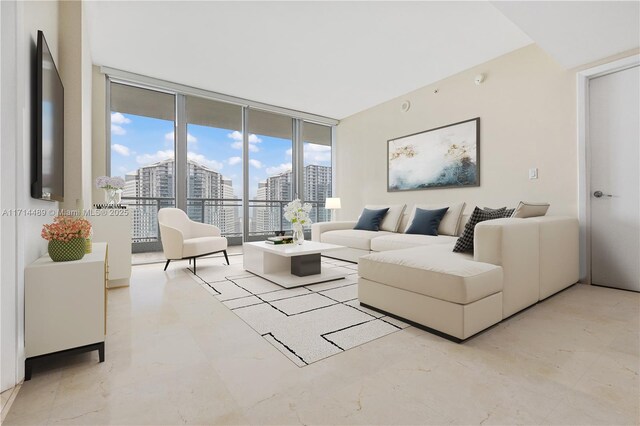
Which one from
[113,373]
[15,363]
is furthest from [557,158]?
[15,363]

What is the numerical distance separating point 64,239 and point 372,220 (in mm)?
3711

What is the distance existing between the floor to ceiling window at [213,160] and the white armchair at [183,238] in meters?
0.85

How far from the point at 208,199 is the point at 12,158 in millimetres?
4056

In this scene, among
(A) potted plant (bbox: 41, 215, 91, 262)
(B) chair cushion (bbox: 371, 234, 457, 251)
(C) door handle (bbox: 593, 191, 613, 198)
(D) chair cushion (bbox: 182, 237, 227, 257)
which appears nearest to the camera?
(A) potted plant (bbox: 41, 215, 91, 262)

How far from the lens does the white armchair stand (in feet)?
11.5

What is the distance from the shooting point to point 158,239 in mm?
5074

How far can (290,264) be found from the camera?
11.5 feet

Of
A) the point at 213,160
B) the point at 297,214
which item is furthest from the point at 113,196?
the point at 213,160

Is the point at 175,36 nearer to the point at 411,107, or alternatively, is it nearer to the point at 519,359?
the point at 411,107

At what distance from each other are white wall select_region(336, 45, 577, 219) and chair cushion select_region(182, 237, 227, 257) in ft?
9.65

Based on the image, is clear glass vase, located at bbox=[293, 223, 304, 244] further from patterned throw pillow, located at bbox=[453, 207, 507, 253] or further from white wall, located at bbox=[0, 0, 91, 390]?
white wall, located at bbox=[0, 0, 91, 390]

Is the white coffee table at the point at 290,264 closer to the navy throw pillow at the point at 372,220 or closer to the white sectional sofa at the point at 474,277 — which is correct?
the white sectional sofa at the point at 474,277

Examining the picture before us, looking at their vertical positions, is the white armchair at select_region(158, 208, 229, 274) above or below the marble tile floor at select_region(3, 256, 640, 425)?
above

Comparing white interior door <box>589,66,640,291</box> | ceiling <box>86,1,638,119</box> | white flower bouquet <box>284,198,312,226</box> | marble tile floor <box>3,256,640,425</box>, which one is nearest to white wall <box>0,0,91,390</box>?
marble tile floor <box>3,256,640,425</box>
